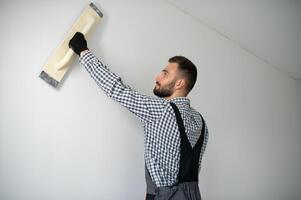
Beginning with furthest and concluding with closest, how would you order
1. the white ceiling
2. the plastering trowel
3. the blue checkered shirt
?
the white ceiling < the plastering trowel < the blue checkered shirt

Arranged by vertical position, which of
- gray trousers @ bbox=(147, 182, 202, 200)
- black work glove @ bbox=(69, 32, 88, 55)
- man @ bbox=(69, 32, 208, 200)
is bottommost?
gray trousers @ bbox=(147, 182, 202, 200)

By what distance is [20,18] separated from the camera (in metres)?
1.23

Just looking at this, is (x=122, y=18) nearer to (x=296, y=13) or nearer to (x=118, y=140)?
(x=118, y=140)

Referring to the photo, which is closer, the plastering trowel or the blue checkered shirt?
the blue checkered shirt

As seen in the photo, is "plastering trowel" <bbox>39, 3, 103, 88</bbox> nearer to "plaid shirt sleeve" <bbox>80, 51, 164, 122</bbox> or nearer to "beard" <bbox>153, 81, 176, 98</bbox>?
"plaid shirt sleeve" <bbox>80, 51, 164, 122</bbox>

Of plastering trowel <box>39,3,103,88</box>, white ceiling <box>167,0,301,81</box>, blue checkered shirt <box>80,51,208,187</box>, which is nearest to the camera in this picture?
blue checkered shirt <box>80,51,208,187</box>

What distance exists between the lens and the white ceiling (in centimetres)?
169

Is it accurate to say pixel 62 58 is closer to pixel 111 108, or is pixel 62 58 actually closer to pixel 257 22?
pixel 111 108

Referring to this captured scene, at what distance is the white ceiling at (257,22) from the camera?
1.69 meters

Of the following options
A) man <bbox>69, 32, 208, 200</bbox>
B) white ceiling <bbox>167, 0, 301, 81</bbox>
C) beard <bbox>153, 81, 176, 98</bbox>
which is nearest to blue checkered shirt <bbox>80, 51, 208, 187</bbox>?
man <bbox>69, 32, 208, 200</bbox>

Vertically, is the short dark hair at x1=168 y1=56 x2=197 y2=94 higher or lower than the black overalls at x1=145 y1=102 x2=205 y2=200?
higher

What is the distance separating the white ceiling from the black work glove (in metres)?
0.69

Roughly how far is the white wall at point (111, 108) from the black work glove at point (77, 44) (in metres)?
0.09

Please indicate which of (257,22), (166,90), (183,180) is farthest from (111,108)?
(257,22)
